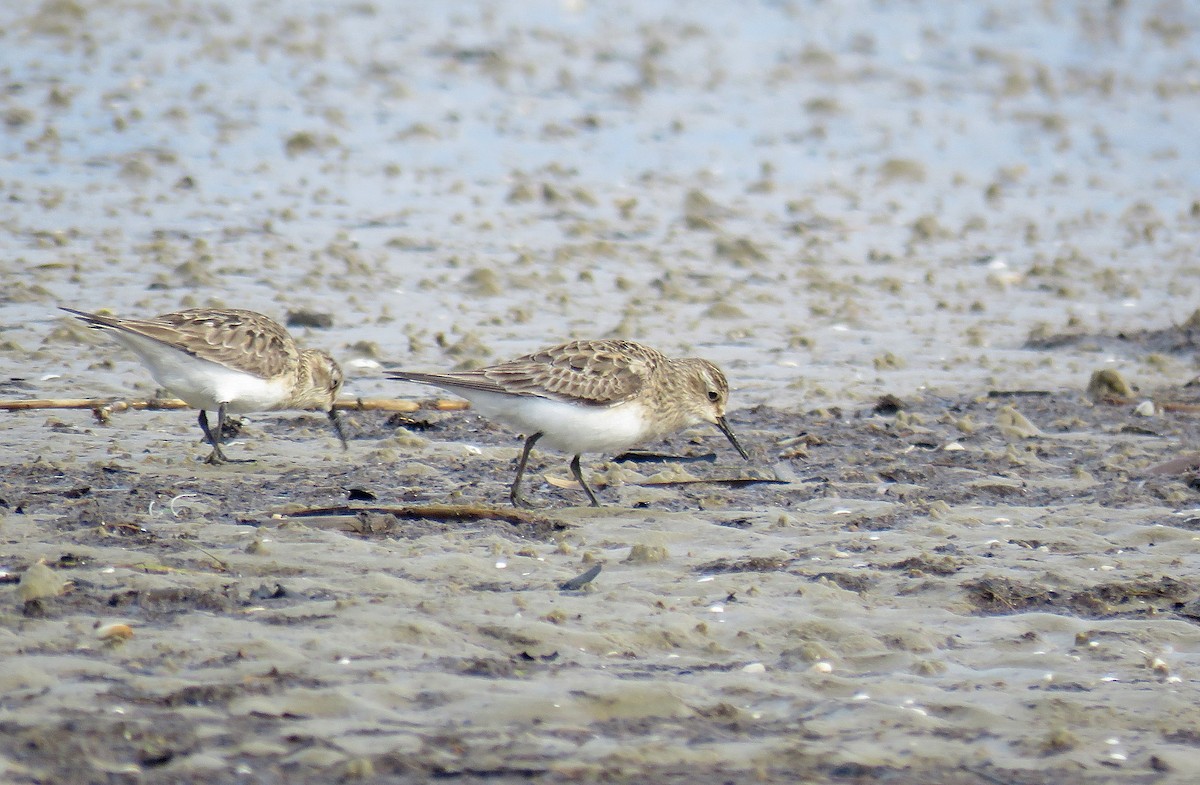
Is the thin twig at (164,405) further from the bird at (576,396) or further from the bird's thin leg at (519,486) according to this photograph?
the bird's thin leg at (519,486)

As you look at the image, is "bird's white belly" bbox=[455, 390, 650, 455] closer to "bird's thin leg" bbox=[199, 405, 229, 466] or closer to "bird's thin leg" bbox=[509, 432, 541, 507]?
"bird's thin leg" bbox=[509, 432, 541, 507]

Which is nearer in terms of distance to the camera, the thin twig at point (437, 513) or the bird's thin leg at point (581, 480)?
the thin twig at point (437, 513)

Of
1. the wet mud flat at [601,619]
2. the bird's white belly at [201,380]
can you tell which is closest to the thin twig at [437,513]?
the wet mud flat at [601,619]

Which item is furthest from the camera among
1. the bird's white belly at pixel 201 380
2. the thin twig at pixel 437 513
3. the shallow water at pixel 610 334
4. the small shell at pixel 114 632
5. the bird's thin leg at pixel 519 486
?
the bird's white belly at pixel 201 380

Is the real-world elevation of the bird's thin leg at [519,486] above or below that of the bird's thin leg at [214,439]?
above

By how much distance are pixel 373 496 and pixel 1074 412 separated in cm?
430

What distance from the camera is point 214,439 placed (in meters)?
7.61

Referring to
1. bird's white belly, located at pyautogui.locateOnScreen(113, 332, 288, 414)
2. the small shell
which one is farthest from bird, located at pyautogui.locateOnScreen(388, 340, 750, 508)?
the small shell

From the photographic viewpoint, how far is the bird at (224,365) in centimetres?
786

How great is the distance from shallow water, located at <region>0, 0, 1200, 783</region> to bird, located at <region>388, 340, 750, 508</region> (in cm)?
28

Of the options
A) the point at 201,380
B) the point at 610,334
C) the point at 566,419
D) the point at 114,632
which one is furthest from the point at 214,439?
the point at 610,334

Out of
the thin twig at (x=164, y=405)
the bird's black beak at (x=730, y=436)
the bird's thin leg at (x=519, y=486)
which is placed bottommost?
the thin twig at (x=164, y=405)

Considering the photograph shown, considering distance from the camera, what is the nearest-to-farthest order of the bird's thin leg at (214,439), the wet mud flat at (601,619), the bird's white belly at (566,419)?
the wet mud flat at (601,619), the bird's white belly at (566,419), the bird's thin leg at (214,439)

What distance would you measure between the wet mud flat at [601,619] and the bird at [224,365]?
9.7 inches
